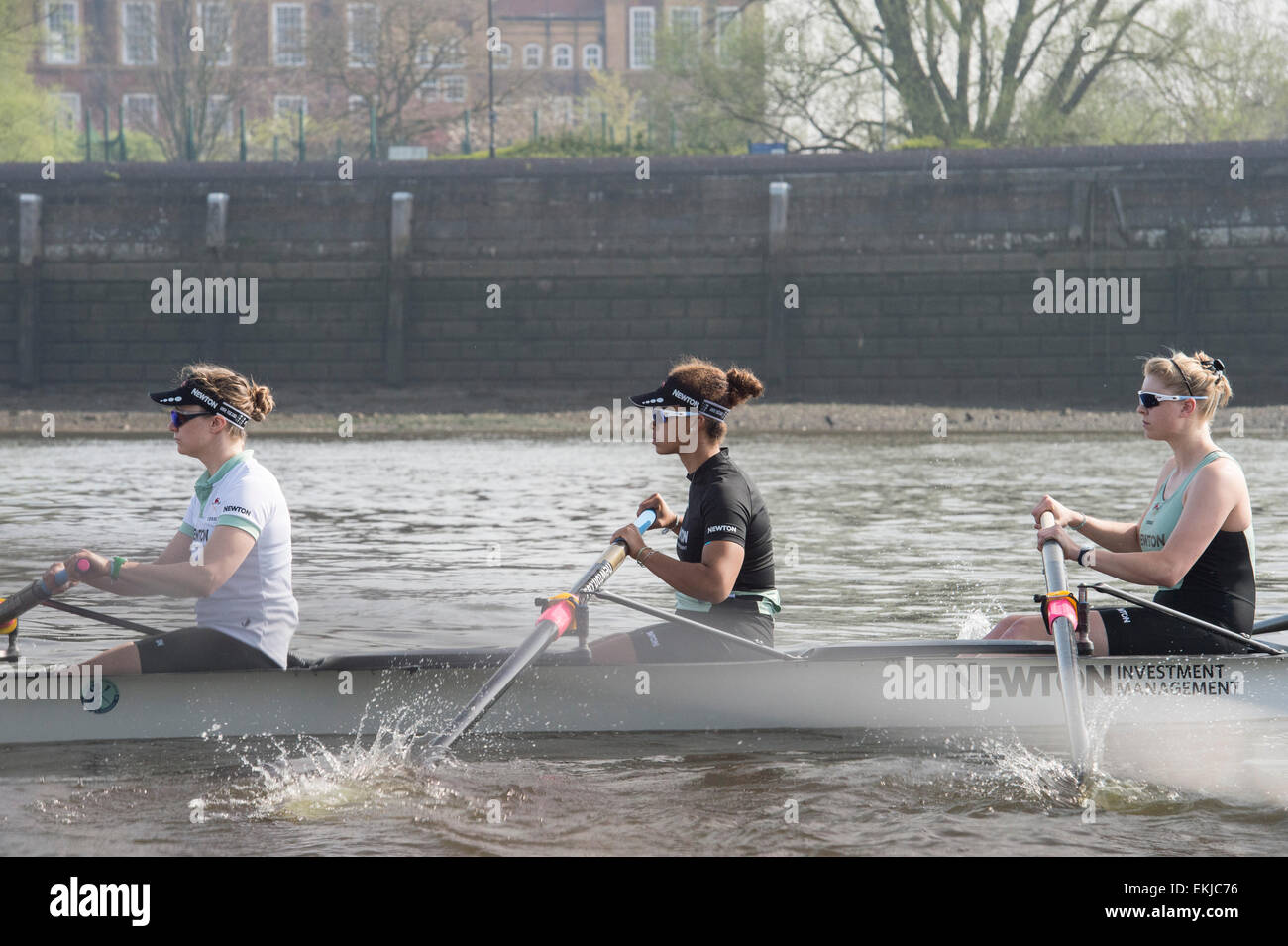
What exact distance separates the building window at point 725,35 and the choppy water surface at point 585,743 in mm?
Answer: 18834

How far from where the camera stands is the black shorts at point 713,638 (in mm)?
6492

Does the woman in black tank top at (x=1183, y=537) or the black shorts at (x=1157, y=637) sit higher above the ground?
the woman in black tank top at (x=1183, y=537)

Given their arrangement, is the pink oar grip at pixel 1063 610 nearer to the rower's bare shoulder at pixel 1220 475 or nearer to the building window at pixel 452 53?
the rower's bare shoulder at pixel 1220 475

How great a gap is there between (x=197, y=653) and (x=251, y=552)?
528mm

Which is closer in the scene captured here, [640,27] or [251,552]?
[251,552]

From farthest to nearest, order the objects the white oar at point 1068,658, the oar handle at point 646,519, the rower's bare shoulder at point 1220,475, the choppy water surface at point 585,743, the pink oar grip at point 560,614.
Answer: the oar handle at point 646,519 → the pink oar grip at point 560,614 → the rower's bare shoulder at point 1220,475 → the white oar at point 1068,658 → the choppy water surface at point 585,743

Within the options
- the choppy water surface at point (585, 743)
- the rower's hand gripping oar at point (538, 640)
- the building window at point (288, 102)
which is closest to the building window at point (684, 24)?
the choppy water surface at point (585, 743)

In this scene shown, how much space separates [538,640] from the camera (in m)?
6.30

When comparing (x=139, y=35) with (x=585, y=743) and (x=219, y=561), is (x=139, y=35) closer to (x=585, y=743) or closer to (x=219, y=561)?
(x=585, y=743)

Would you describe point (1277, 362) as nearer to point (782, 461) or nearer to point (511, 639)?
point (782, 461)

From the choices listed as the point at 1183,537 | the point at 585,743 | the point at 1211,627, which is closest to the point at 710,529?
the point at 585,743

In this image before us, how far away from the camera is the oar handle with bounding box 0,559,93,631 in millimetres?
6055

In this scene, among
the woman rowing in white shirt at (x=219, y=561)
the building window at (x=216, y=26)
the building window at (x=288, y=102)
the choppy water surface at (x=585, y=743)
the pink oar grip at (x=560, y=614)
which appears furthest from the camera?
the building window at (x=288, y=102)
